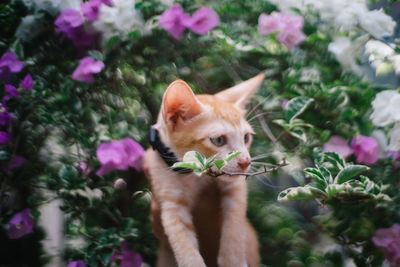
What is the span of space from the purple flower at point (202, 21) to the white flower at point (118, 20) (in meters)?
0.15

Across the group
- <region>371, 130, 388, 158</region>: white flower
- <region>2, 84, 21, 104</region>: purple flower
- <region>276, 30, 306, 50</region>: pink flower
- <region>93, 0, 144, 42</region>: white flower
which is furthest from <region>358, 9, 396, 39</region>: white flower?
<region>2, 84, 21, 104</region>: purple flower

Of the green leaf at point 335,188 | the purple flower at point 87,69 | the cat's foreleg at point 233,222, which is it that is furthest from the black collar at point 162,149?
the green leaf at point 335,188

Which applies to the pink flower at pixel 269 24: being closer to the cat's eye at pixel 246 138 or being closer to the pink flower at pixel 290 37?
the pink flower at pixel 290 37

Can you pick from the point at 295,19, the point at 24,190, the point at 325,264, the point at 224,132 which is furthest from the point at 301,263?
the point at 24,190

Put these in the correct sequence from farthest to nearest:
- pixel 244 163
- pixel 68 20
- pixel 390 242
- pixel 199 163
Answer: pixel 68 20 → pixel 390 242 → pixel 244 163 → pixel 199 163

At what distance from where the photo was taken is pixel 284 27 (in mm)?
1001

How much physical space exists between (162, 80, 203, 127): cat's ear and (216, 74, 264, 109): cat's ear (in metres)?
0.12

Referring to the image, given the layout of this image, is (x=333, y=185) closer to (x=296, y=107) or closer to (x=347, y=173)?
(x=347, y=173)

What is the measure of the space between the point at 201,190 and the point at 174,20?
1.47 feet

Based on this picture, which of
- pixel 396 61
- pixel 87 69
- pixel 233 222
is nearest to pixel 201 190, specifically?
pixel 233 222

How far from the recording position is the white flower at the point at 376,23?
1.01 m

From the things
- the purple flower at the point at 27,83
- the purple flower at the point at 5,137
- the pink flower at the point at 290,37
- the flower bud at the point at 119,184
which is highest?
the pink flower at the point at 290,37

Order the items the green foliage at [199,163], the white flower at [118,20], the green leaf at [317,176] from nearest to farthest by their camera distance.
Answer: the green foliage at [199,163]
the green leaf at [317,176]
the white flower at [118,20]

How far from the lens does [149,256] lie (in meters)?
1.00
